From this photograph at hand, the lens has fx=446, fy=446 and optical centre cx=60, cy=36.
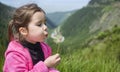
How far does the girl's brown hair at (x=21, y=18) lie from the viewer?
3559 mm

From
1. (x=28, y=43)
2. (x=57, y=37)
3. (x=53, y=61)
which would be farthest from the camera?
(x=28, y=43)

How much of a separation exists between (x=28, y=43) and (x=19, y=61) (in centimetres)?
20

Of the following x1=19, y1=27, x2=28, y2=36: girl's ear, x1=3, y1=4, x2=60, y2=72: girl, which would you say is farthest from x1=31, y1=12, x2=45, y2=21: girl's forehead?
x1=19, y1=27, x2=28, y2=36: girl's ear

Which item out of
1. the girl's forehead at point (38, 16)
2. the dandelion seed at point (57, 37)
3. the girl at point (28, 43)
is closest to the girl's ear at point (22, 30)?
the girl at point (28, 43)

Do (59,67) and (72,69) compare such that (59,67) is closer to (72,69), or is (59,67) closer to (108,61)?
(72,69)

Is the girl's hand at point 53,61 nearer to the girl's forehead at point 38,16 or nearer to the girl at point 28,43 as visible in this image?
the girl at point 28,43

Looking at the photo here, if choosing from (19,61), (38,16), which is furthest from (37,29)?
(19,61)

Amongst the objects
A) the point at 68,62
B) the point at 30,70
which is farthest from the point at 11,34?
the point at 68,62

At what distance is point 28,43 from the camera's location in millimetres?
3561

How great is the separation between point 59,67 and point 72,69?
1.09ft

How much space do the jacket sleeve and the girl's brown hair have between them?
19cm

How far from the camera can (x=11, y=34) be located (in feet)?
12.0

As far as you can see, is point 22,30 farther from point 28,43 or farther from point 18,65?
point 18,65

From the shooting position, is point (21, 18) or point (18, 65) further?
point (21, 18)
